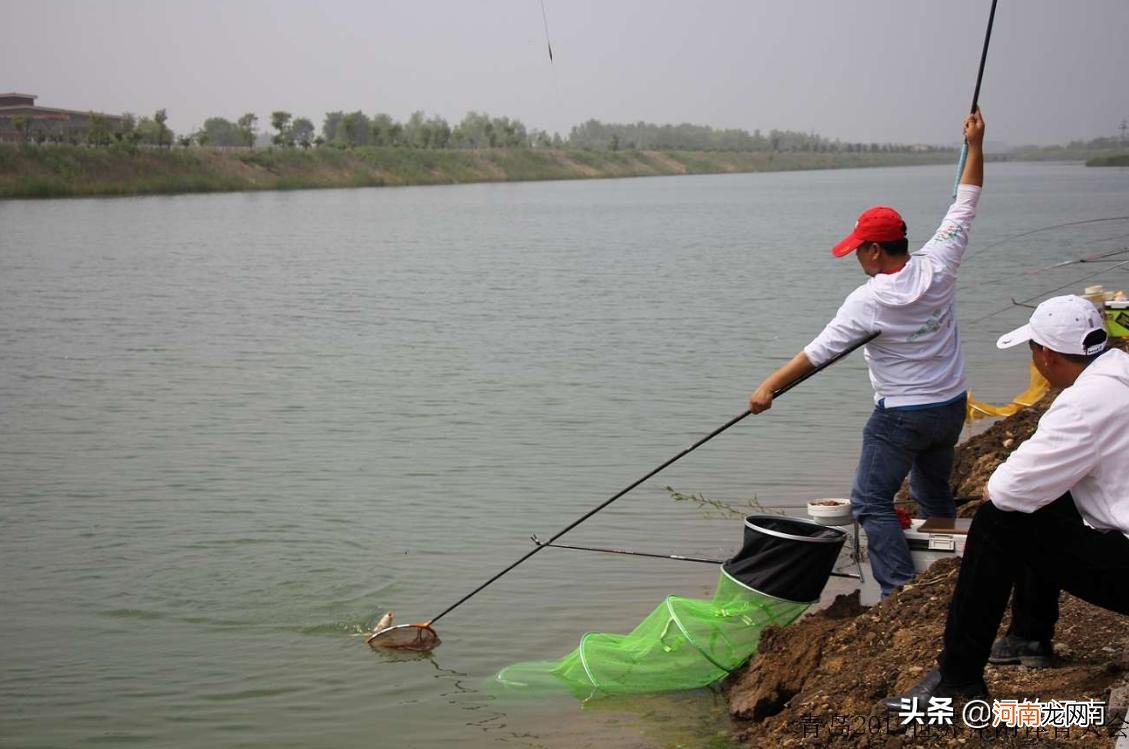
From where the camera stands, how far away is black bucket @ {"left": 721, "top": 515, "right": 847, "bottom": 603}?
16.4 ft

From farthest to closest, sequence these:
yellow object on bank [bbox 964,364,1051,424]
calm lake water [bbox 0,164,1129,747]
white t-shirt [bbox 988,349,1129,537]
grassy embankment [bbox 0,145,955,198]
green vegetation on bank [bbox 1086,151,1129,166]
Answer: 1. green vegetation on bank [bbox 1086,151,1129,166]
2. grassy embankment [bbox 0,145,955,198]
3. yellow object on bank [bbox 964,364,1051,424]
4. calm lake water [bbox 0,164,1129,747]
5. white t-shirt [bbox 988,349,1129,537]

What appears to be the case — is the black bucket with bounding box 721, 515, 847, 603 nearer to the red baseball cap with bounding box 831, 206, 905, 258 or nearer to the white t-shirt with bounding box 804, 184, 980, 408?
the white t-shirt with bounding box 804, 184, 980, 408

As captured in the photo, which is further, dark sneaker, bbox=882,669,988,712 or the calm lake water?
the calm lake water

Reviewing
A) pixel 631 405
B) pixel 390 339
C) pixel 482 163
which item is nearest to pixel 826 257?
pixel 390 339

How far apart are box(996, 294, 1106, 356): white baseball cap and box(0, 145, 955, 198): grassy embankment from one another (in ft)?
200

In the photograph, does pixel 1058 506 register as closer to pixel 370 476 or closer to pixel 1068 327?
pixel 1068 327

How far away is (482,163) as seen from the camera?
105625 millimetres

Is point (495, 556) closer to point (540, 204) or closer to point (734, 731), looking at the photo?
point (734, 731)

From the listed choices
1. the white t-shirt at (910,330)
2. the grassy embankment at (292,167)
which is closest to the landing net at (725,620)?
the white t-shirt at (910,330)

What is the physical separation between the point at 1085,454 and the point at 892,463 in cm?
159

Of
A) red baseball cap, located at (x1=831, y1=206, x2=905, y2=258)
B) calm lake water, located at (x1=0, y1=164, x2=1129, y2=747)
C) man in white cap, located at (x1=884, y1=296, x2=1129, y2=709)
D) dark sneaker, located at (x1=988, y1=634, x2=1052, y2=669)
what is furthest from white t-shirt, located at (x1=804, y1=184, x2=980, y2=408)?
calm lake water, located at (x1=0, y1=164, x2=1129, y2=747)

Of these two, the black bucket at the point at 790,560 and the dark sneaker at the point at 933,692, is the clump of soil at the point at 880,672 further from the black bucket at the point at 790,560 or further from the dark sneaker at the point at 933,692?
the black bucket at the point at 790,560

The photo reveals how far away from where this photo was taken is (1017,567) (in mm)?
3680

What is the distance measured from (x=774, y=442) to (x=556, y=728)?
5.44 metres
